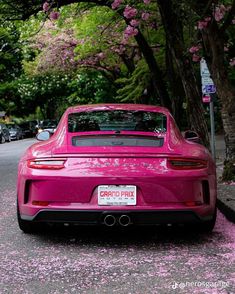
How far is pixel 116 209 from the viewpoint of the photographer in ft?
17.2

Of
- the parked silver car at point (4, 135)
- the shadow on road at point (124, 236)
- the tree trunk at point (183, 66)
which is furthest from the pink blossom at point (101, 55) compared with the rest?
the shadow on road at point (124, 236)

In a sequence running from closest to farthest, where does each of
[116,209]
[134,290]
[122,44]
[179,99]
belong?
1. [134,290]
2. [116,209]
3. [179,99]
4. [122,44]

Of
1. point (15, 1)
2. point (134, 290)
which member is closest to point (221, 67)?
point (134, 290)

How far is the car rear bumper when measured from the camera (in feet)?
17.2

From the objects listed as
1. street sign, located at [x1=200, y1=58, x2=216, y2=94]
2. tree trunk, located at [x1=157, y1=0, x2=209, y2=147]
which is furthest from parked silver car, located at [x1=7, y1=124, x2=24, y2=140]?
street sign, located at [x1=200, y1=58, x2=216, y2=94]

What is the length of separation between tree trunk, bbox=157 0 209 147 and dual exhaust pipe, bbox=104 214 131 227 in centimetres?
739

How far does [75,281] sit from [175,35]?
906 cm

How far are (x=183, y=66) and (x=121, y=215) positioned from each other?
793cm

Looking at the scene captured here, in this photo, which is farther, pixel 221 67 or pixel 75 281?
pixel 221 67

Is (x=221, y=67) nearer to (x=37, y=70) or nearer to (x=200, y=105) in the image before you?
(x=200, y=105)

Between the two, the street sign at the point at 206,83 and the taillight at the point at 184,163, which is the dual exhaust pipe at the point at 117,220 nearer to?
the taillight at the point at 184,163

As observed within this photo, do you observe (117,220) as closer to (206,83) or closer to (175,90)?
(206,83)

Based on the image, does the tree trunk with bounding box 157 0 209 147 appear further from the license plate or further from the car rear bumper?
the license plate

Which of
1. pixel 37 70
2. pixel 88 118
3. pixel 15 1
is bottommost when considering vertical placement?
pixel 37 70
